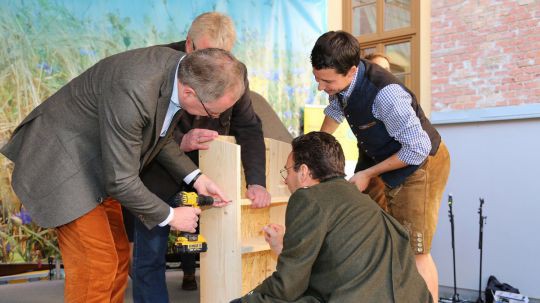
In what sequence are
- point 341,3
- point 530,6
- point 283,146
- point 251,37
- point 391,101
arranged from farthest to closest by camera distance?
point 341,3 < point 251,37 < point 530,6 < point 283,146 < point 391,101

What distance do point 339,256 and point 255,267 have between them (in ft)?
4.29

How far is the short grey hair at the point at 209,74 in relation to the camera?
6.39ft

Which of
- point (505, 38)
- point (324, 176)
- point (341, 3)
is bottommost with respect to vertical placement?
point (324, 176)

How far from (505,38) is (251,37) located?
277cm

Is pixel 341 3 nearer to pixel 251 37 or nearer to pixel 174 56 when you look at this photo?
pixel 251 37

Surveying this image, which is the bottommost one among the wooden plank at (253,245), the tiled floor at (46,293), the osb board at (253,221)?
the tiled floor at (46,293)

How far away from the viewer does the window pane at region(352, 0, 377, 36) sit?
735 cm

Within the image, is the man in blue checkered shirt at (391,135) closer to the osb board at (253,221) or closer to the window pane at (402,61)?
the osb board at (253,221)

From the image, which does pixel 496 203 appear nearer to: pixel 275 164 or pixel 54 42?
pixel 275 164

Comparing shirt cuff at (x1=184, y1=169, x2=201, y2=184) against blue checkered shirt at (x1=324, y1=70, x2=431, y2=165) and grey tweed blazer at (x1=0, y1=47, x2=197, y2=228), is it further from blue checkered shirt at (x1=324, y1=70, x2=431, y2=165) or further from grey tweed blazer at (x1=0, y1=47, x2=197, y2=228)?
blue checkered shirt at (x1=324, y1=70, x2=431, y2=165)

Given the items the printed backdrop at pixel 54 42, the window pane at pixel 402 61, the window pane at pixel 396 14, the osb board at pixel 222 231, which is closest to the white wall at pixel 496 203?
the window pane at pixel 402 61

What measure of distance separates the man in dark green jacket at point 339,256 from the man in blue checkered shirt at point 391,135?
0.69m

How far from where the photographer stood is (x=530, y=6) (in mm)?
5492

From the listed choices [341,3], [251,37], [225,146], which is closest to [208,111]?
[225,146]
